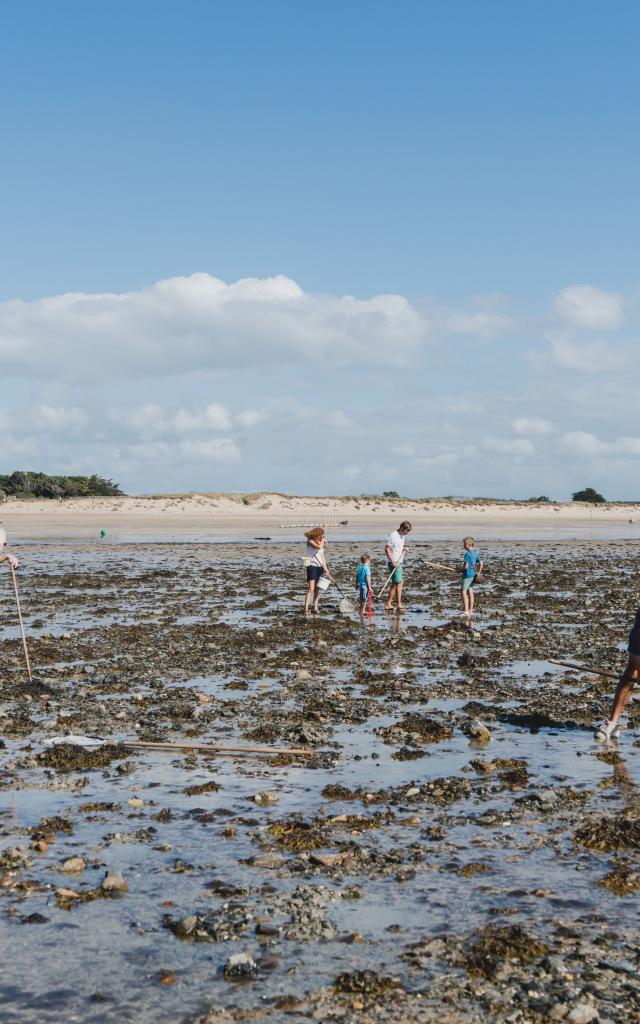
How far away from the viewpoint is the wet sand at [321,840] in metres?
5.99

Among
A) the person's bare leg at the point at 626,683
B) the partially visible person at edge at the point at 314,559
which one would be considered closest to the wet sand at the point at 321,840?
the person's bare leg at the point at 626,683

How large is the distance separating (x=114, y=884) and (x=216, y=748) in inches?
153

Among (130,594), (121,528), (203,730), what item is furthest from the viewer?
(121,528)

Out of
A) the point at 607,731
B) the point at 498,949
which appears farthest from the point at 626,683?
the point at 498,949

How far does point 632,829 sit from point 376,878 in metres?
2.49

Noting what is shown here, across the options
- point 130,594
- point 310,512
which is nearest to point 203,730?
point 130,594

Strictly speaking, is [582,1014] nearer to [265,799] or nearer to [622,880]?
[622,880]

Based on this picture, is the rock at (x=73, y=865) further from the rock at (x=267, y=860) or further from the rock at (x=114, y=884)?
the rock at (x=267, y=860)

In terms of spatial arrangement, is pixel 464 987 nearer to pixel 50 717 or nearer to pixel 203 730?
pixel 203 730

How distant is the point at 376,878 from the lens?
761 cm

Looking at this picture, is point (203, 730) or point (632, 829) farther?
point (203, 730)

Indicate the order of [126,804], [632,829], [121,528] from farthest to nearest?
[121,528], [126,804], [632,829]

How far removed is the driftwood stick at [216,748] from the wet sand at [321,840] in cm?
17

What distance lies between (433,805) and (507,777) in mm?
1216
